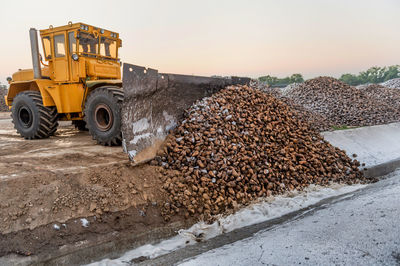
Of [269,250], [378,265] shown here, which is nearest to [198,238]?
[269,250]

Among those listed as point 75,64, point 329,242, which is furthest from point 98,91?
point 329,242

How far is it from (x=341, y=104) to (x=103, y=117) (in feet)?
22.4

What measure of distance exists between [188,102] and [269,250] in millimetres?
2691

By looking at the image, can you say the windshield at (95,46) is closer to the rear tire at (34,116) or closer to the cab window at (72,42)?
the cab window at (72,42)

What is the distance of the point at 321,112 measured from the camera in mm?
8188

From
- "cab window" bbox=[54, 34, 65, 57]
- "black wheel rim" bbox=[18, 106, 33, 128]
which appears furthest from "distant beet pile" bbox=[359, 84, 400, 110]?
"black wheel rim" bbox=[18, 106, 33, 128]

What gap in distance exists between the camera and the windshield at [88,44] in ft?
18.3

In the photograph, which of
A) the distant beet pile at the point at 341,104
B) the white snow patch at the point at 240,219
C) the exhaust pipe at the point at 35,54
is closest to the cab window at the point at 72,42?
the exhaust pipe at the point at 35,54

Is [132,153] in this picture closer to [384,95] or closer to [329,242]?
[329,242]

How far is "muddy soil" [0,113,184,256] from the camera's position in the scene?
2.63 m

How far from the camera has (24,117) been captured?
6.46m

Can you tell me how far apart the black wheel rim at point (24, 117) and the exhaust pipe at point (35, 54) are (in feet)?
2.58

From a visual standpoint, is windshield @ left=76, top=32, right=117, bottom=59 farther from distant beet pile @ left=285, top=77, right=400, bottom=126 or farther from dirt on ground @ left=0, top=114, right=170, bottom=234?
distant beet pile @ left=285, top=77, right=400, bottom=126

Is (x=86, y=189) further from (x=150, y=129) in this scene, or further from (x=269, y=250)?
(x=269, y=250)
